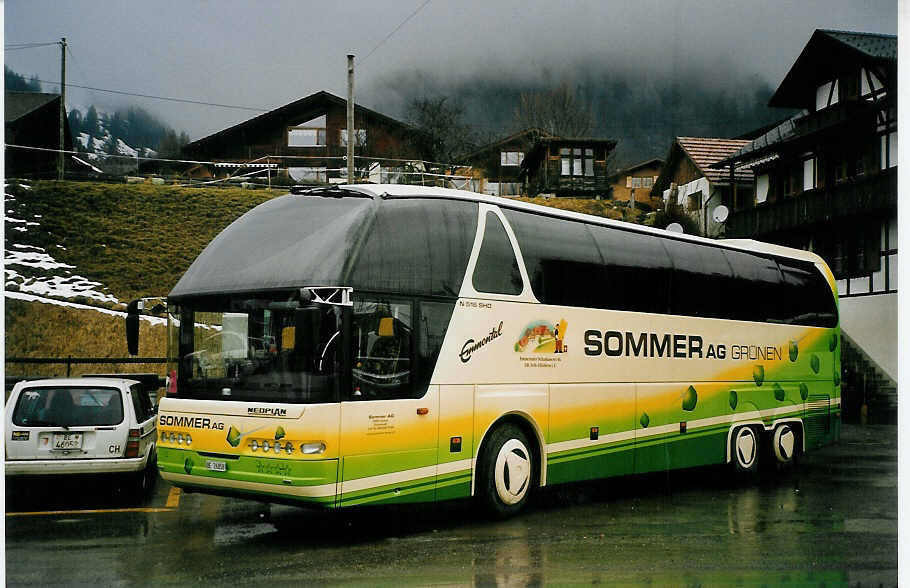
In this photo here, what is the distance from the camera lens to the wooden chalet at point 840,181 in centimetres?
1658

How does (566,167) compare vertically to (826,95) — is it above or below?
below

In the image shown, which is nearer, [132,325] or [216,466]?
[216,466]

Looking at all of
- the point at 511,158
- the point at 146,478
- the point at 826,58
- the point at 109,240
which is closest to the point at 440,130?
the point at 511,158

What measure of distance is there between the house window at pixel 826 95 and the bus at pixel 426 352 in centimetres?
1283

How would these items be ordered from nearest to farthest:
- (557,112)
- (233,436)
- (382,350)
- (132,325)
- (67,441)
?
(233,436), (382,350), (132,325), (67,441), (557,112)

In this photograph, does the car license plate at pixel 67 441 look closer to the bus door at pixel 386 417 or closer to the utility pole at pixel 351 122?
the bus door at pixel 386 417

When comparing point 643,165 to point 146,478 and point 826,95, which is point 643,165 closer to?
point 826,95

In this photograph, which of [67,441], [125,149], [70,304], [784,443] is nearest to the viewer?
[67,441]

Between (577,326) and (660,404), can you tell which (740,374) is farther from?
(577,326)

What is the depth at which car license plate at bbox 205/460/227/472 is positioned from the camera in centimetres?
867

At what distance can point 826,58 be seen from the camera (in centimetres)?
1894

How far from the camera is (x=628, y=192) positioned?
22.1m

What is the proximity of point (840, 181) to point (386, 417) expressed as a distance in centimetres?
1729

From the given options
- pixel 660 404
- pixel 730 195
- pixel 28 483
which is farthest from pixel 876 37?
pixel 28 483
